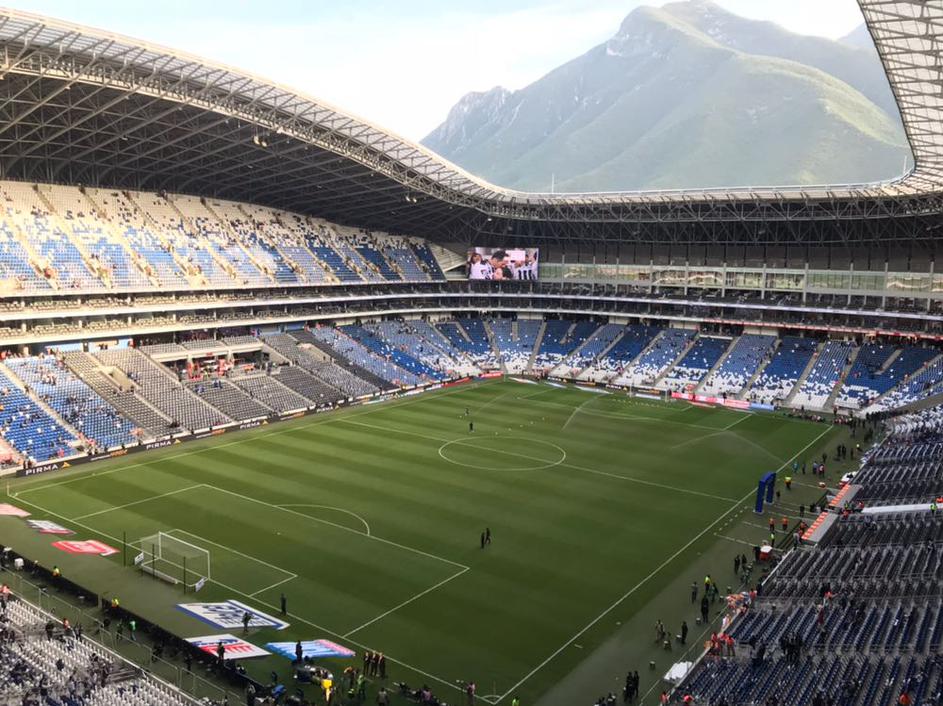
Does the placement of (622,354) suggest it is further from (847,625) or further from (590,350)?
(847,625)

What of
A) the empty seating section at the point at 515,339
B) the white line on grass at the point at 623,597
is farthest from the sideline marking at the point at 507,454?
the empty seating section at the point at 515,339

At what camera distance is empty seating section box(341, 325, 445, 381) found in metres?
69.0

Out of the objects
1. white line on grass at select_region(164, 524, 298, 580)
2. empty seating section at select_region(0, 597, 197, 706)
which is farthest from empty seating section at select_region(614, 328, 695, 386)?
empty seating section at select_region(0, 597, 197, 706)

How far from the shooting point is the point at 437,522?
1277 inches

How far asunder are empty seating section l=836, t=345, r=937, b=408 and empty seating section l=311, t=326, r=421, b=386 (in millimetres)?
36162

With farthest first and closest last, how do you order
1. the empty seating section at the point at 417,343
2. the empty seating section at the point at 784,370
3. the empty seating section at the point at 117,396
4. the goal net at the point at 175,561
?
1. the empty seating section at the point at 417,343
2. the empty seating section at the point at 784,370
3. the empty seating section at the point at 117,396
4. the goal net at the point at 175,561

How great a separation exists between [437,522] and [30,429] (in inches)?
992

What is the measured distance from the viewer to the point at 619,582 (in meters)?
27.0

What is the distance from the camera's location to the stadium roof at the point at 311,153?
36656 mm

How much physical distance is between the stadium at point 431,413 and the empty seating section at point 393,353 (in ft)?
1.53

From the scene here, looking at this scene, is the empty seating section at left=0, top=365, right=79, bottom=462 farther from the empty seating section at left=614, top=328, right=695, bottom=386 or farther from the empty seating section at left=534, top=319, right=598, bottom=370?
the empty seating section at left=614, top=328, right=695, bottom=386

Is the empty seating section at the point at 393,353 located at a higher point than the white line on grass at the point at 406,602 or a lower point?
higher

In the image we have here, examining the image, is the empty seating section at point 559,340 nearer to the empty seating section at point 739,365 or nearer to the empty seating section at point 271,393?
the empty seating section at point 739,365

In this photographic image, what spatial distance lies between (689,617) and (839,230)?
53.2m
